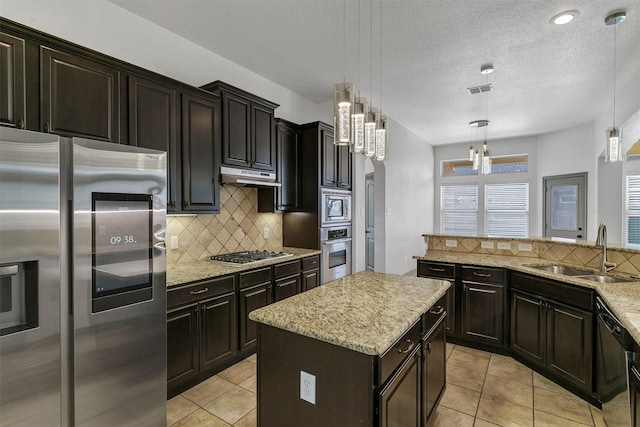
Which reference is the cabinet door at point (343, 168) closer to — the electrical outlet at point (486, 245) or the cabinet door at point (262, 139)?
the cabinet door at point (262, 139)

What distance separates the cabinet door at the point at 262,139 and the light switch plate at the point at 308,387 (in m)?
2.35

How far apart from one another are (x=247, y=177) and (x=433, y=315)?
2148mm

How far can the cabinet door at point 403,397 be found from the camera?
4.33 feet

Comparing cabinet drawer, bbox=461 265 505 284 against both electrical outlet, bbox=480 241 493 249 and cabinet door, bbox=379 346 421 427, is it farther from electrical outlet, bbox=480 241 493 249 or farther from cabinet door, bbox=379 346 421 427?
cabinet door, bbox=379 346 421 427

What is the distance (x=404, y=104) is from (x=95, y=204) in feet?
14.6

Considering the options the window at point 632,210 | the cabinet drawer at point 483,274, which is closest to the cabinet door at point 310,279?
the cabinet drawer at point 483,274

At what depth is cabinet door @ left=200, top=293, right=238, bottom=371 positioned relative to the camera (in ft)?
8.48

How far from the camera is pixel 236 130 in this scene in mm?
3141

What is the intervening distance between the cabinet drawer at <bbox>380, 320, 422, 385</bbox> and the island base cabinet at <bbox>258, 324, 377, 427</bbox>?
0.08m

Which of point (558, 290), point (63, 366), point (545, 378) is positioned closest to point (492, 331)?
point (545, 378)

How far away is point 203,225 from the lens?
3.20 metres

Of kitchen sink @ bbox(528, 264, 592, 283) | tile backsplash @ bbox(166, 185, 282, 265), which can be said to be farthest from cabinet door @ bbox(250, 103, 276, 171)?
kitchen sink @ bbox(528, 264, 592, 283)

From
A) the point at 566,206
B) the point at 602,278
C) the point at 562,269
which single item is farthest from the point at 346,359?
the point at 566,206

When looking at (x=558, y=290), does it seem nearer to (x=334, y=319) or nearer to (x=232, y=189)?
(x=334, y=319)
